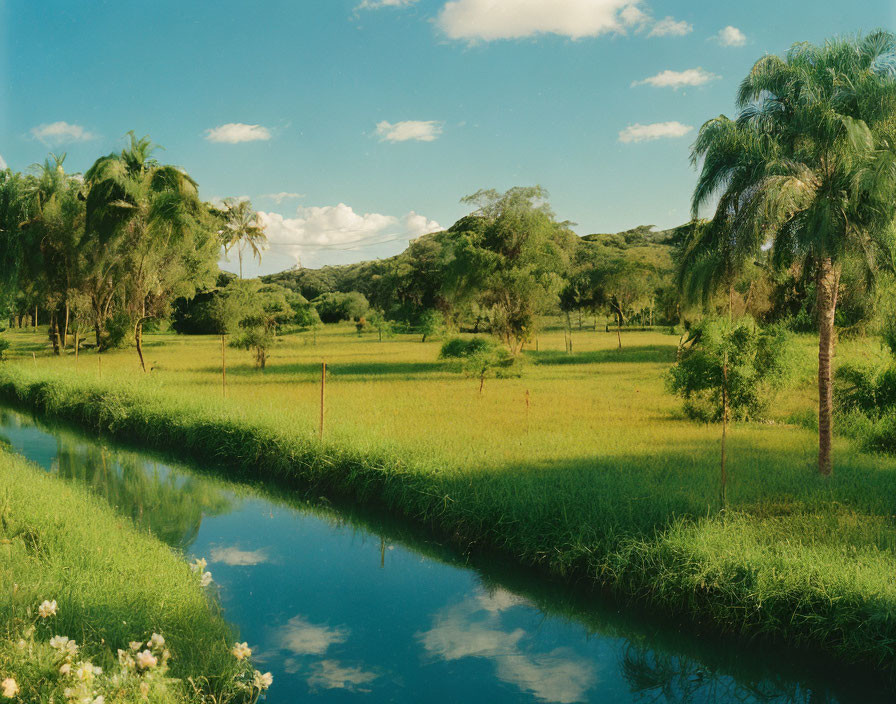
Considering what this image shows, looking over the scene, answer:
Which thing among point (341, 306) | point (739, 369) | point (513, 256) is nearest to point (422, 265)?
point (341, 306)

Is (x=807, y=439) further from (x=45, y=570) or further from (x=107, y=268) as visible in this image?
(x=107, y=268)

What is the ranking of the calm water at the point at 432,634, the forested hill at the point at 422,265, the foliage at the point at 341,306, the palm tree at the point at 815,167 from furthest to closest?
the foliage at the point at 341,306, the forested hill at the point at 422,265, the palm tree at the point at 815,167, the calm water at the point at 432,634

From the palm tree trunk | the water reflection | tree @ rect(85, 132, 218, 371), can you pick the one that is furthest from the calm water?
tree @ rect(85, 132, 218, 371)

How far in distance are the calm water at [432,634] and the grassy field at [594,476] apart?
0.37m

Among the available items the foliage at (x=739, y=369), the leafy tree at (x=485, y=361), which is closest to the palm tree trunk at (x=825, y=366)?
the foliage at (x=739, y=369)

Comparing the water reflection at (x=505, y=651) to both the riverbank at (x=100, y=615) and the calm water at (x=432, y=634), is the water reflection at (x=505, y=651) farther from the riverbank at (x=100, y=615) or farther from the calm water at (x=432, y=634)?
the riverbank at (x=100, y=615)

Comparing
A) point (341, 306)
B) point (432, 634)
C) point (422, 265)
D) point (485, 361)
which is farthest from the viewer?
point (341, 306)

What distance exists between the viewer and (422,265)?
2274 inches

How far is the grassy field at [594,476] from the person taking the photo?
686 centimetres

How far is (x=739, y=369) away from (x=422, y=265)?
145 ft

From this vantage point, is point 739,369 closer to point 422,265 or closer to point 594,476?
point 594,476

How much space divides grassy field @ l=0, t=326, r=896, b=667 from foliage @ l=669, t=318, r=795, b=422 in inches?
29.8

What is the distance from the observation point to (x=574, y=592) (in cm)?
784

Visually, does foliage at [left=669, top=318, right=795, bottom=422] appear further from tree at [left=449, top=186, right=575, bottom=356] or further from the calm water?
tree at [left=449, top=186, right=575, bottom=356]
